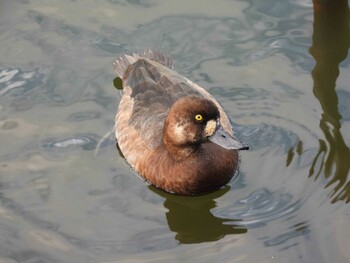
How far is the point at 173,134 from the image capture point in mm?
7156

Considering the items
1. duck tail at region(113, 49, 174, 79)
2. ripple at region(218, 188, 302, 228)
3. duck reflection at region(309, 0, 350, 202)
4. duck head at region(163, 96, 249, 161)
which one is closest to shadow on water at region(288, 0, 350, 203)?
duck reflection at region(309, 0, 350, 202)

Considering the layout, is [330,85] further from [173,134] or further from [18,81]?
[18,81]

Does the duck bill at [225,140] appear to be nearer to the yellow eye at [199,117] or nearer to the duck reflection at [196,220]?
the yellow eye at [199,117]

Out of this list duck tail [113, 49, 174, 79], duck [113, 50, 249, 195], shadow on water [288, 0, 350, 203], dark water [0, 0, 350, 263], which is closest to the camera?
dark water [0, 0, 350, 263]

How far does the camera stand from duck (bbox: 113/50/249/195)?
276 inches

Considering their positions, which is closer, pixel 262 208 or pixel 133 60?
pixel 262 208

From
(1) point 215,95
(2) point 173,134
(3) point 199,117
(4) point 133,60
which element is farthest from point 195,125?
(4) point 133,60

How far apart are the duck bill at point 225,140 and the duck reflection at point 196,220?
54cm

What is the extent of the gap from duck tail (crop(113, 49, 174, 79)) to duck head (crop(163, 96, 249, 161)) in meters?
1.46

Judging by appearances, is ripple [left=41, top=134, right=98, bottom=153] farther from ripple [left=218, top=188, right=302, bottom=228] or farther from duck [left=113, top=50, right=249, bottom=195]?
ripple [left=218, top=188, right=302, bottom=228]

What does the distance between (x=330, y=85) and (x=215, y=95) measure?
1157 mm

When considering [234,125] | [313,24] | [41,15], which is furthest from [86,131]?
[313,24]

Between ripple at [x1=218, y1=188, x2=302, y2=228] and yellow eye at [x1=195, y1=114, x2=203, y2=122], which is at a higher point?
yellow eye at [x1=195, y1=114, x2=203, y2=122]

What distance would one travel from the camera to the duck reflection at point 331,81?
289 inches
